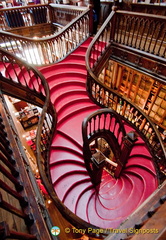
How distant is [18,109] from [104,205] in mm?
7306

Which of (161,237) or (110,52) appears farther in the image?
(110,52)

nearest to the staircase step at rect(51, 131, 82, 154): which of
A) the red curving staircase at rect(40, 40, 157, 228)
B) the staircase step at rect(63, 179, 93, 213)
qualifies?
the red curving staircase at rect(40, 40, 157, 228)

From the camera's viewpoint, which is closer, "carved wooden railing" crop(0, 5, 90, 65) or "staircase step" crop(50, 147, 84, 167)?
"staircase step" crop(50, 147, 84, 167)

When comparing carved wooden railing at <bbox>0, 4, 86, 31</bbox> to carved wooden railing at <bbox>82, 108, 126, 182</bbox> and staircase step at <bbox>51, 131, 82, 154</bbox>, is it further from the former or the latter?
staircase step at <bbox>51, 131, 82, 154</bbox>

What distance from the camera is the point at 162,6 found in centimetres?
462

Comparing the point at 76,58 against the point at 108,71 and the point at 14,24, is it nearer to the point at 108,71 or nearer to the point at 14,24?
the point at 108,71

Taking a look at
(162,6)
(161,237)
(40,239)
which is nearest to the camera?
(161,237)

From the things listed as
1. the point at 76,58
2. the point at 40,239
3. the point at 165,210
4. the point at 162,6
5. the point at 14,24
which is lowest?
the point at 40,239

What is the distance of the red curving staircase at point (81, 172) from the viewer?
11.3 ft

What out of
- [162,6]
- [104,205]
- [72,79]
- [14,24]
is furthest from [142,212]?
[14,24]

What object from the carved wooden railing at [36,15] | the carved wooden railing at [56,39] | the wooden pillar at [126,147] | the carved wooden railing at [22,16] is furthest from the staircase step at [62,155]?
the carved wooden railing at [22,16]

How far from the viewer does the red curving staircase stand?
3.43 metres

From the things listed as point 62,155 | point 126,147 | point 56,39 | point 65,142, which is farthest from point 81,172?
point 56,39

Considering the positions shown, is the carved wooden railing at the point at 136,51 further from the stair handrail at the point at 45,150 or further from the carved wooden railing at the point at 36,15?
the carved wooden railing at the point at 36,15
